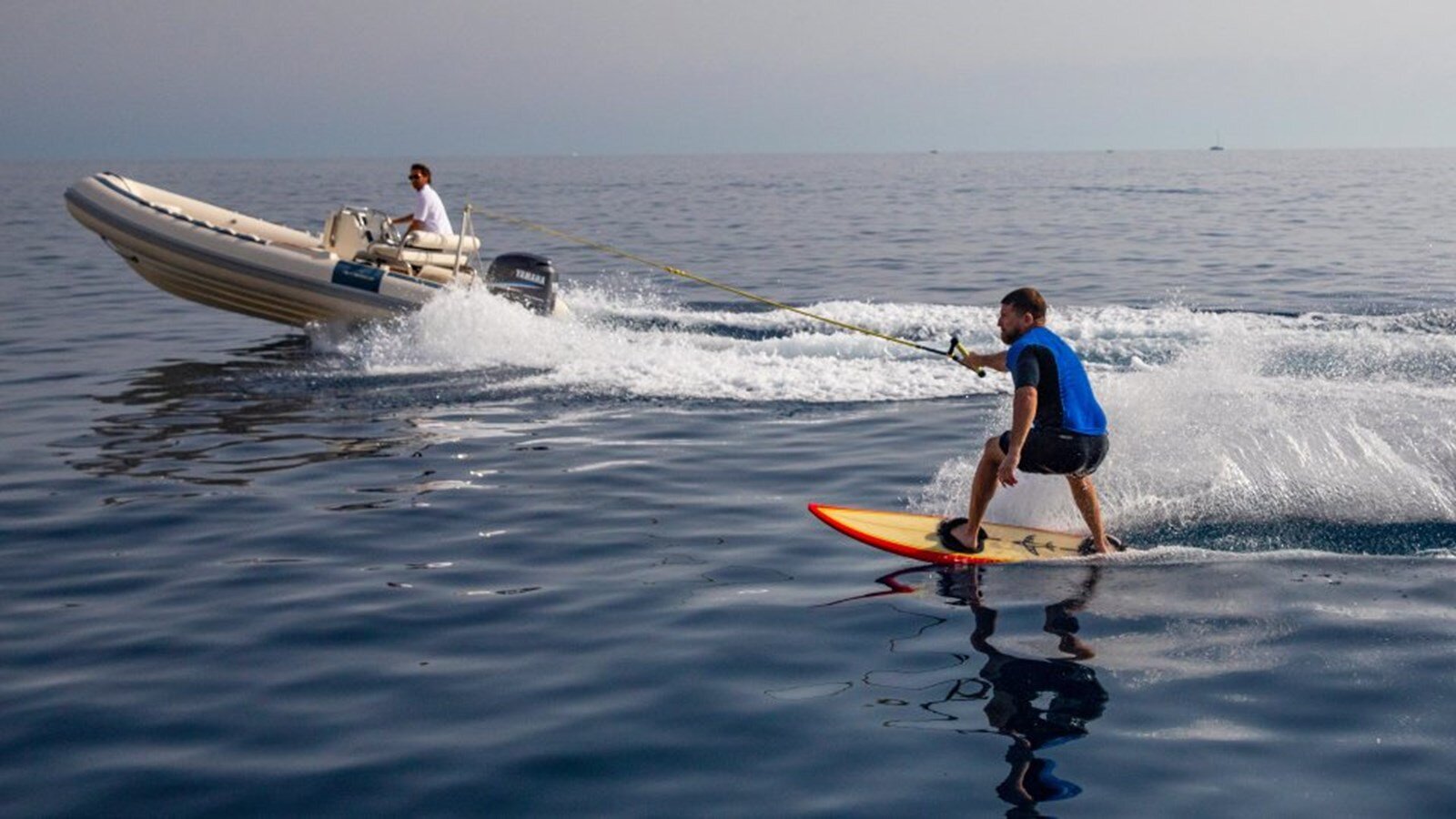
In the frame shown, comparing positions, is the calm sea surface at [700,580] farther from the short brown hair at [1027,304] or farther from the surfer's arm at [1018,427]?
the short brown hair at [1027,304]

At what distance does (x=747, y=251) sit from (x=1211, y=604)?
84.4 ft

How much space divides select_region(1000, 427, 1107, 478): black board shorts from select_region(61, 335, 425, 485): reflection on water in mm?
5751

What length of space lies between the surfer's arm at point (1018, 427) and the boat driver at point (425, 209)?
10658mm

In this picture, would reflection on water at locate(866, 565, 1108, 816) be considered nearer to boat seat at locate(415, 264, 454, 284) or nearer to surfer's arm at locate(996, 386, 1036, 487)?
surfer's arm at locate(996, 386, 1036, 487)

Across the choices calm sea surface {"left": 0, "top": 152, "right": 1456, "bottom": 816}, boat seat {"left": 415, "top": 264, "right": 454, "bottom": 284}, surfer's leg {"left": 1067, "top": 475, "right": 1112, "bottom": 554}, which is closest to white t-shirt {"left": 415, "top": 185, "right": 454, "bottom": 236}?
boat seat {"left": 415, "top": 264, "right": 454, "bottom": 284}

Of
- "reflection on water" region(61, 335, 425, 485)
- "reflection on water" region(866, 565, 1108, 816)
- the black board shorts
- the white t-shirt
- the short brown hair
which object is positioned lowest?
"reflection on water" region(61, 335, 425, 485)

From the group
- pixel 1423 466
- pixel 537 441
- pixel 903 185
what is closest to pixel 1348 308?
pixel 1423 466

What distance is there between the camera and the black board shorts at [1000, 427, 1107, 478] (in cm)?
818

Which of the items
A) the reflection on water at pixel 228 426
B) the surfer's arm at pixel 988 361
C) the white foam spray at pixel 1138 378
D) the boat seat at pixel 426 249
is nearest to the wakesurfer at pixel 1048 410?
the surfer's arm at pixel 988 361

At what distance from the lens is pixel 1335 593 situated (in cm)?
754

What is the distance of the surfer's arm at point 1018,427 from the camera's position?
7.93m

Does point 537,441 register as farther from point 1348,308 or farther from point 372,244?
point 1348,308

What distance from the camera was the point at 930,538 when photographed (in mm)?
8586

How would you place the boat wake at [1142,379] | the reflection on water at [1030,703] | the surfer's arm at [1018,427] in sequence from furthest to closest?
1. the boat wake at [1142,379]
2. the surfer's arm at [1018,427]
3. the reflection on water at [1030,703]
